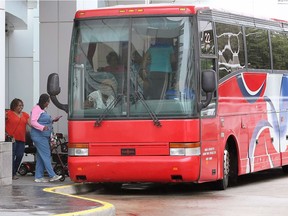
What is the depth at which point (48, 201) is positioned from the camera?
14828mm

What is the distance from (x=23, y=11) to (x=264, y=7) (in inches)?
576

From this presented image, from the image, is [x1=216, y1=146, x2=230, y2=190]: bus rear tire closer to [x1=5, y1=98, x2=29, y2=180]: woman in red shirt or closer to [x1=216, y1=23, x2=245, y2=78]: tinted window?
[x1=216, y1=23, x2=245, y2=78]: tinted window

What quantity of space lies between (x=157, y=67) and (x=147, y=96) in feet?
1.83

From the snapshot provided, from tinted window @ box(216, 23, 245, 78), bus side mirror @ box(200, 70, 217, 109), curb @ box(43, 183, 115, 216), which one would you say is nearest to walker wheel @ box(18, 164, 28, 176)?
curb @ box(43, 183, 115, 216)

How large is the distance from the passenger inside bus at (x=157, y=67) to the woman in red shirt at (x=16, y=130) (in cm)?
416

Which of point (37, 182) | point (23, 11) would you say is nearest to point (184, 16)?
point (37, 182)

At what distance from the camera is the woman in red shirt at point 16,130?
20.4 meters

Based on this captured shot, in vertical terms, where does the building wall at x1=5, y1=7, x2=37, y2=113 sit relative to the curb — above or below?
above

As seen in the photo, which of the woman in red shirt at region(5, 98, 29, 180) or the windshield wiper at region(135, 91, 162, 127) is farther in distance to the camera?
the woman in red shirt at region(5, 98, 29, 180)

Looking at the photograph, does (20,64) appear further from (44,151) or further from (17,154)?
(44,151)

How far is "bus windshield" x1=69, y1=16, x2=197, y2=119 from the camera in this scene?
17078 mm

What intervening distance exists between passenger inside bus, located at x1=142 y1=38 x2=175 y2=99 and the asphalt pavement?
2.49 m

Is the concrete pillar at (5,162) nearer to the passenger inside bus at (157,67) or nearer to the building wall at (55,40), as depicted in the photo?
the passenger inside bus at (157,67)

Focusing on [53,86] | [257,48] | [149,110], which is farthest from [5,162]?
[257,48]
